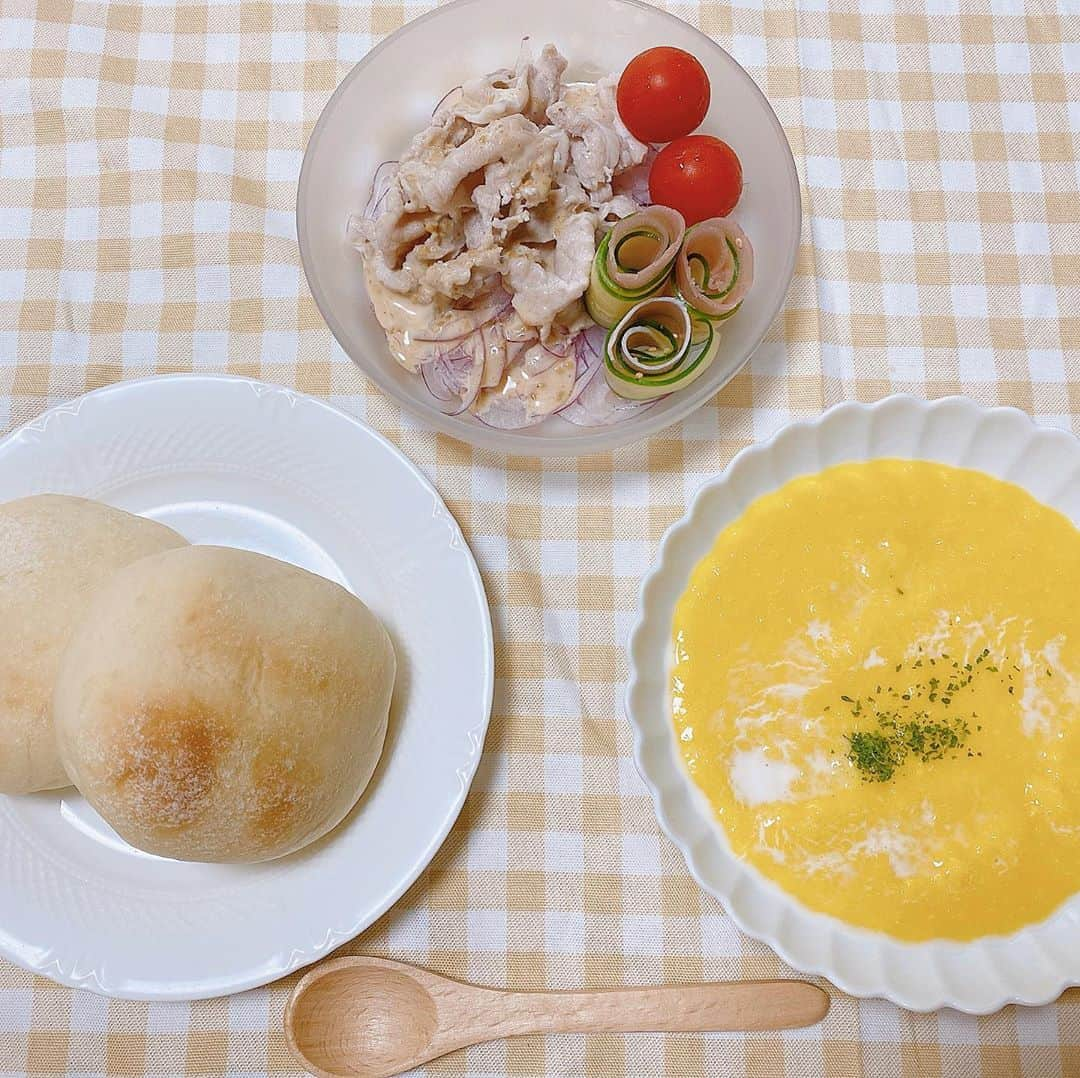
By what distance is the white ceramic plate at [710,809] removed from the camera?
4.45 ft

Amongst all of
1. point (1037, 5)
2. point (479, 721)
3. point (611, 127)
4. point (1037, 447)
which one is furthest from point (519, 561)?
point (1037, 5)

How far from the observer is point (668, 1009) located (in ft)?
4.69

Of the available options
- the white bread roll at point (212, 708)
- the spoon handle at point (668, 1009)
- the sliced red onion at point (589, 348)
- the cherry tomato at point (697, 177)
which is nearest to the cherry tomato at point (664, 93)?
the cherry tomato at point (697, 177)

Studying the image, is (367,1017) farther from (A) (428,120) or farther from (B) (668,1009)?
(A) (428,120)

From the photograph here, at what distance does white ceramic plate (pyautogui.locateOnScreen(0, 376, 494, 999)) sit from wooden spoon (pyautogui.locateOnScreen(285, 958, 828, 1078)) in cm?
11

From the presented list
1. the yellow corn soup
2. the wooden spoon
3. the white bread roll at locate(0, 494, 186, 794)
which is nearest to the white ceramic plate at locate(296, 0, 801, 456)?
the yellow corn soup

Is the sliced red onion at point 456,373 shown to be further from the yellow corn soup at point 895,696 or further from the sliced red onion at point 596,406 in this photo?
the yellow corn soup at point 895,696

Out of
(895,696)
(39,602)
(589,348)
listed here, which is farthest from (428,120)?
(895,696)

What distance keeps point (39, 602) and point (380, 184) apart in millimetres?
801

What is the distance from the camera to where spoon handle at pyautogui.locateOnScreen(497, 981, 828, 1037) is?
4.69ft

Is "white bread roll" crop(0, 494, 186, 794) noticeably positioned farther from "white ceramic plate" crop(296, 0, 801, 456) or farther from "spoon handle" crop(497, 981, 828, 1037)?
"spoon handle" crop(497, 981, 828, 1037)

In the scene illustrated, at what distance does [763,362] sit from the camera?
63.4 inches

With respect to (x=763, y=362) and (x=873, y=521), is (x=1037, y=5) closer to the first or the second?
(x=763, y=362)

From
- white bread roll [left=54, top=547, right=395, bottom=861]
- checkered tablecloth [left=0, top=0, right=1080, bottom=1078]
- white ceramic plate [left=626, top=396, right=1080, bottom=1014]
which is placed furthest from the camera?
checkered tablecloth [left=0, top=0, right=1080, bottom=1078]
